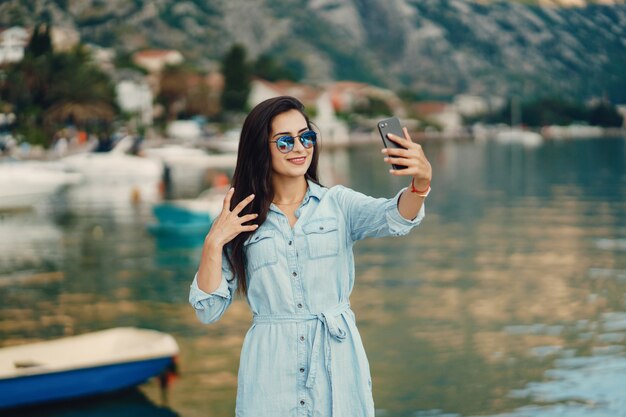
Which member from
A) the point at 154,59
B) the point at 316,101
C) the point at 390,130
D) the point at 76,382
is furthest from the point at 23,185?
the point at 316,101

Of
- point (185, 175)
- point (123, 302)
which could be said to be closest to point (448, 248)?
point (123, 302)

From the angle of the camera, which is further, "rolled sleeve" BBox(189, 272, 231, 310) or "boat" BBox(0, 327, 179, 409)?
"boat" BBox(0, 327, 179, 409)

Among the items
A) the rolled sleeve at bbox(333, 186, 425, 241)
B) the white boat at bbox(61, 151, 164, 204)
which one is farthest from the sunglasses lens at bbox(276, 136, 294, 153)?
the white boat at bbox(61, 151, 164, 204)

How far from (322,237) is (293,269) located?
6.7 inches

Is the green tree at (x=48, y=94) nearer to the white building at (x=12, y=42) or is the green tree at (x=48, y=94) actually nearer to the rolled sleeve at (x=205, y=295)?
the white building at (x=12, y=42)

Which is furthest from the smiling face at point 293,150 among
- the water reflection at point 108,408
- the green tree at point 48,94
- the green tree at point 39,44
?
the green tree at point 39,44

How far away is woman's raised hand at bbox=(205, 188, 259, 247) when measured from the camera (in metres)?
3.72

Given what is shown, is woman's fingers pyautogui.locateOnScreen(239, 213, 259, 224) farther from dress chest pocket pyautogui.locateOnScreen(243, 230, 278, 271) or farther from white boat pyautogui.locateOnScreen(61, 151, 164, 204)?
white boat pyautogui.locateOnScreen(61, 151, 164, 204)

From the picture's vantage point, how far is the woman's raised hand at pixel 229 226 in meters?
3.72

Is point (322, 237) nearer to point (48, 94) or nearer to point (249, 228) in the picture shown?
point (249, 228)

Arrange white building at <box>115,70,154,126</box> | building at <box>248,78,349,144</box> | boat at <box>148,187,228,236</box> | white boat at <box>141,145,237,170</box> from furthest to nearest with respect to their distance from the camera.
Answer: building at <box>248,78,349,144</box>, white building at <box>115,70,154,126</box>, white boat at <box>141,145,237,170</box>, boat at <box>148,187,228,236</box>

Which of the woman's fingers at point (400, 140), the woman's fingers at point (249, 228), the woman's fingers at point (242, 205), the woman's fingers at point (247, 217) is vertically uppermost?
the woman's fingers at point (400, 140)

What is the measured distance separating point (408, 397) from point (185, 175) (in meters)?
47.3

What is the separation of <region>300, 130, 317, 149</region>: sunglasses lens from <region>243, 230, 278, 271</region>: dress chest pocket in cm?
38
